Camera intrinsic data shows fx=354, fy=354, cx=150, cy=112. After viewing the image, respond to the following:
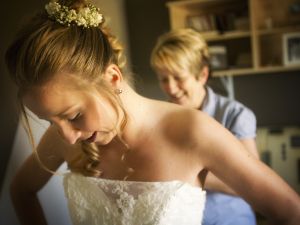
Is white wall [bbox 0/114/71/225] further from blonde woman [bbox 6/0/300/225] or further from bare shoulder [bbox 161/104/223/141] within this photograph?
bare shoulder [bbox 161/104/223/141]

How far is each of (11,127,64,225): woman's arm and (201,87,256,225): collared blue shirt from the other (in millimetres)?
334

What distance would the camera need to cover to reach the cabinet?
171cm

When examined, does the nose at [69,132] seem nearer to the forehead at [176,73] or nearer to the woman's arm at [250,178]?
the woman's arm at [250,178]

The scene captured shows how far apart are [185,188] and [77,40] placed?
0.31 m

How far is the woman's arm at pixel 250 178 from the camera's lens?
1.75ft

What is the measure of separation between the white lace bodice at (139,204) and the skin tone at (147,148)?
2cm

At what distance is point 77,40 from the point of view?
0.50 meters

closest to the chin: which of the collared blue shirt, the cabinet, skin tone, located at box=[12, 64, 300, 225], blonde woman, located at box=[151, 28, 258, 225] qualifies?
skin tone, located at box=[12, 64, 300, 225]

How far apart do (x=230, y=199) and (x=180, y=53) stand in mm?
425

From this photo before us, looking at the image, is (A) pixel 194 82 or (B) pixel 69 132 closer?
(B) pixel 69 132

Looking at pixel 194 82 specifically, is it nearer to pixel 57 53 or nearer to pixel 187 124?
pixel 187 124

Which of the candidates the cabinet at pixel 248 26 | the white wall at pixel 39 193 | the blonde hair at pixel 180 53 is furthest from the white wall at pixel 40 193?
the cabinet at pixel 248 26

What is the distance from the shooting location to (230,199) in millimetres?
787

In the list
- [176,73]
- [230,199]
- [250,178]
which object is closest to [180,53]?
[176,73]
